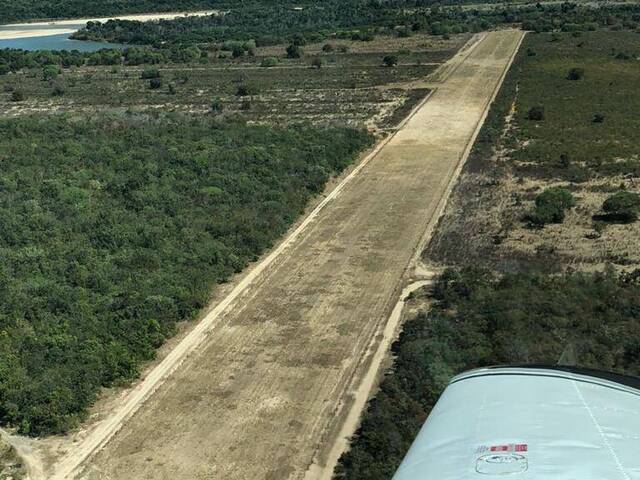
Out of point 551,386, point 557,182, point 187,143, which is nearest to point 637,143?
point 557,182

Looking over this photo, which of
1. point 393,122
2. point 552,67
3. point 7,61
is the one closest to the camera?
point 393,122

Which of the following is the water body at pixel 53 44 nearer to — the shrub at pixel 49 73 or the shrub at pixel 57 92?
the shrub at pixel 49 73

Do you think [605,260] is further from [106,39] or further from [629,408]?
[106,39]

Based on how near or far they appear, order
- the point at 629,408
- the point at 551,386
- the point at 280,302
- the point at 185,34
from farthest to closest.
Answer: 1. the point at 185,34
2. the point at 280,302
3. the point at 551,386
4. the point at 629,408

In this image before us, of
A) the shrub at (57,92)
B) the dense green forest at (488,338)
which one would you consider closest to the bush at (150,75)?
the shrub at (57,92)

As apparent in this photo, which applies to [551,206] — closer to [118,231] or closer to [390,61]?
[118,231]

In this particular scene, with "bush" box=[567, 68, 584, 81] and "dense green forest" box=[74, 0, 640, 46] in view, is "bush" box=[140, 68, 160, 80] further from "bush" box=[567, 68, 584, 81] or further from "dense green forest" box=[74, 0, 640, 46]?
"bush" box=[567, 68, 584, 81]
